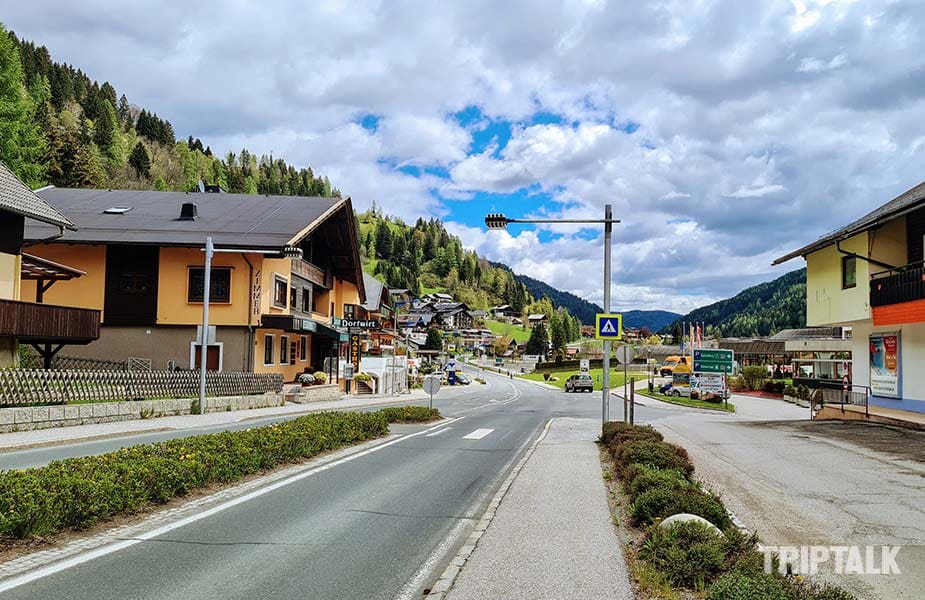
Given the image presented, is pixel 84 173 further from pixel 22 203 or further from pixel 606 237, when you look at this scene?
pixel 606 237

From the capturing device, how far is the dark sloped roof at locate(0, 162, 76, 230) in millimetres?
25047

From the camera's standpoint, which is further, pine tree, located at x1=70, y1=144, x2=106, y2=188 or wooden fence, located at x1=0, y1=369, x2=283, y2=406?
pine tree, located at x1=70, y1=144, x2=106, y2=188

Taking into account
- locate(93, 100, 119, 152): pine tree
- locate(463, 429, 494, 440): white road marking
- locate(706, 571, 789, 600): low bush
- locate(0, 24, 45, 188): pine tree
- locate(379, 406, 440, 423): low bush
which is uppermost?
locate(93, 100, 119, 152): pine tree

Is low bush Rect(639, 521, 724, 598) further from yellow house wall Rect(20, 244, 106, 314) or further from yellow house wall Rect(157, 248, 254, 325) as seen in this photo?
yellow house wall Rect(20, 244, 106, 314)

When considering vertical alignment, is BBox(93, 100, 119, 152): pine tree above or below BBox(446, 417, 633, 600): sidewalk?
above

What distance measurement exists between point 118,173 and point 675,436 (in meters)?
104

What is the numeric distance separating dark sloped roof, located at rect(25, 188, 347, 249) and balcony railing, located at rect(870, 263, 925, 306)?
2508 centimetres

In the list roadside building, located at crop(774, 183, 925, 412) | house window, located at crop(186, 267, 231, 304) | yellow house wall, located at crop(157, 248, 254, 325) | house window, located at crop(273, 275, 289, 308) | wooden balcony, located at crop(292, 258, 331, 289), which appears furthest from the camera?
wooden balcony, located at crop(292, 258, 331, 289)

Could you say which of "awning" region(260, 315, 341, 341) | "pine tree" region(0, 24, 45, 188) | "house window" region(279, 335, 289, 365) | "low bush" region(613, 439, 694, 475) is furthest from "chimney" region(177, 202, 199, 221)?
"low bush" region(613, 439, 694, 475)

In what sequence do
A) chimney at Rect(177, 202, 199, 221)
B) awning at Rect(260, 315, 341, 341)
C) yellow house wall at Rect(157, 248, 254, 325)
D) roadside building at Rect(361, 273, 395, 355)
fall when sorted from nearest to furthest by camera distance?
yellow house wall at Rect(157, 248, 254, 325)
awning at Rect(260, 315, 341, 341)
chimney at Rect(177, 202, 199, 221)
roadside building at Rect(361, 273, 395, 355)

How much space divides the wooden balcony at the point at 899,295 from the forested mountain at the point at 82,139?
4636cm

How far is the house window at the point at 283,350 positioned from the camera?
137 feet

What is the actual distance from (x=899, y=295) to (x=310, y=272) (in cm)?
3209

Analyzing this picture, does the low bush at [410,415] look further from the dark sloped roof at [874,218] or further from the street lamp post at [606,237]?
the dark sloped roof at [874,218]
